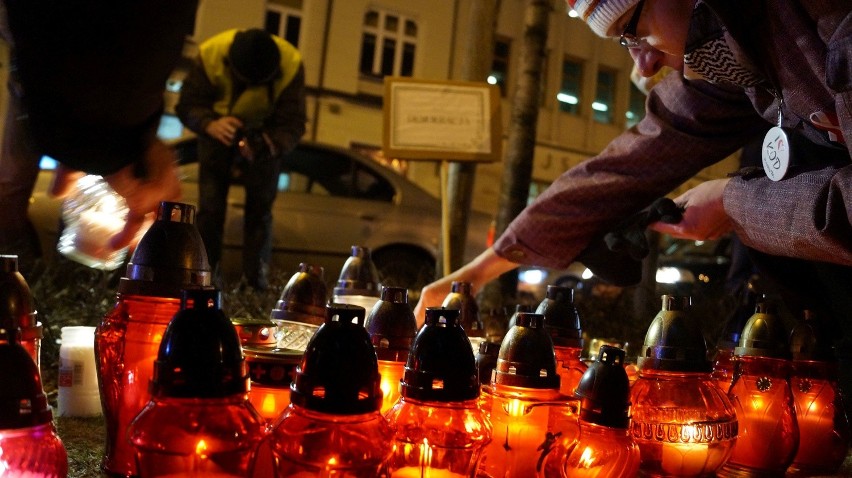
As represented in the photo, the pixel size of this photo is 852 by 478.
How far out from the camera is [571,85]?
2234 cm

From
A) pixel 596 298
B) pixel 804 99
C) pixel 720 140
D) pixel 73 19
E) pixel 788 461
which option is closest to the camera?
pixel 73 19

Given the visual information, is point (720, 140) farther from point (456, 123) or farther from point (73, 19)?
point (456, 123)

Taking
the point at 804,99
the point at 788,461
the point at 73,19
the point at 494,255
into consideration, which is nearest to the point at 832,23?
the point at 804,99

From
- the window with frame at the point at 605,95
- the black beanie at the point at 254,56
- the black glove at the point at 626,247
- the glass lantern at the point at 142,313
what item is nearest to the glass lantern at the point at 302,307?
the glass lantern at the point at 142,313

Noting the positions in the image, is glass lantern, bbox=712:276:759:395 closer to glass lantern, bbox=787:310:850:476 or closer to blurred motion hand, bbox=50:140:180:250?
glass lantern, bbox=787:310:850:476

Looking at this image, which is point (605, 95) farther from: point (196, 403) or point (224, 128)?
point (196, 403)

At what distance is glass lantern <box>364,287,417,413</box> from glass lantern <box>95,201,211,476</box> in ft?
1.01

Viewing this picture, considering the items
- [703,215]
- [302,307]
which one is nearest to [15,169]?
[302,307]

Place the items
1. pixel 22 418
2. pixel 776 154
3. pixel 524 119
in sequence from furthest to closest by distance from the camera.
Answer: pixel 524 119, pixel 776 154, pixel 22 418

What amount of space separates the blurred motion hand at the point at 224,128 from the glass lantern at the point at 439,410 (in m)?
4.04

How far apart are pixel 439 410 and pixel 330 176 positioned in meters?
5.96

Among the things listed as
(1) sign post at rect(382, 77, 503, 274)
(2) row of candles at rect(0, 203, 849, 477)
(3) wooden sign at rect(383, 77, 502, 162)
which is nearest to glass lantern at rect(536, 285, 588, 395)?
(2) row of candles at rect(0, 203, 849, 477)

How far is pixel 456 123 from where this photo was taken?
169 inches

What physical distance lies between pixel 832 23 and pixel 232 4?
1571 centimetres
